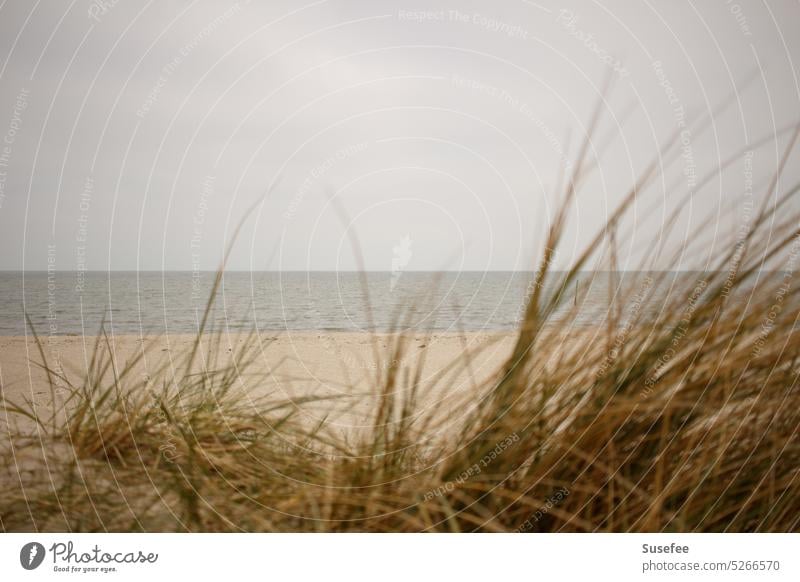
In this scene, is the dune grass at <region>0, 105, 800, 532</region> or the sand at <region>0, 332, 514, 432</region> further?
the sand at <region>0, 332, 514, 432</region>

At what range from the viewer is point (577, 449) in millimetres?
1109

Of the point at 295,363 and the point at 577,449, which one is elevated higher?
the point at 577,449

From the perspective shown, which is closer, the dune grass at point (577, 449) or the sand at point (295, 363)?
the dune grass at point (577, 449)

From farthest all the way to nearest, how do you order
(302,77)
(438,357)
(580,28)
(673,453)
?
(438,357) → (302,77) → (580,28) → (673,453)

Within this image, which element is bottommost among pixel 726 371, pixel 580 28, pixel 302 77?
pixel 726 371

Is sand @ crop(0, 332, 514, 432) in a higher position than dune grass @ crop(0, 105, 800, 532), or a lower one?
lower

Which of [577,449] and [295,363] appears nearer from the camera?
[577,449]

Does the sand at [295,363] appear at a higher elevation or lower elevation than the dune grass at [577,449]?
lower

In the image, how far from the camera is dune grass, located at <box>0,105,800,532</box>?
1129 mm

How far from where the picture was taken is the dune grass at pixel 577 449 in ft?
3.70

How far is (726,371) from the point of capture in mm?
1139
